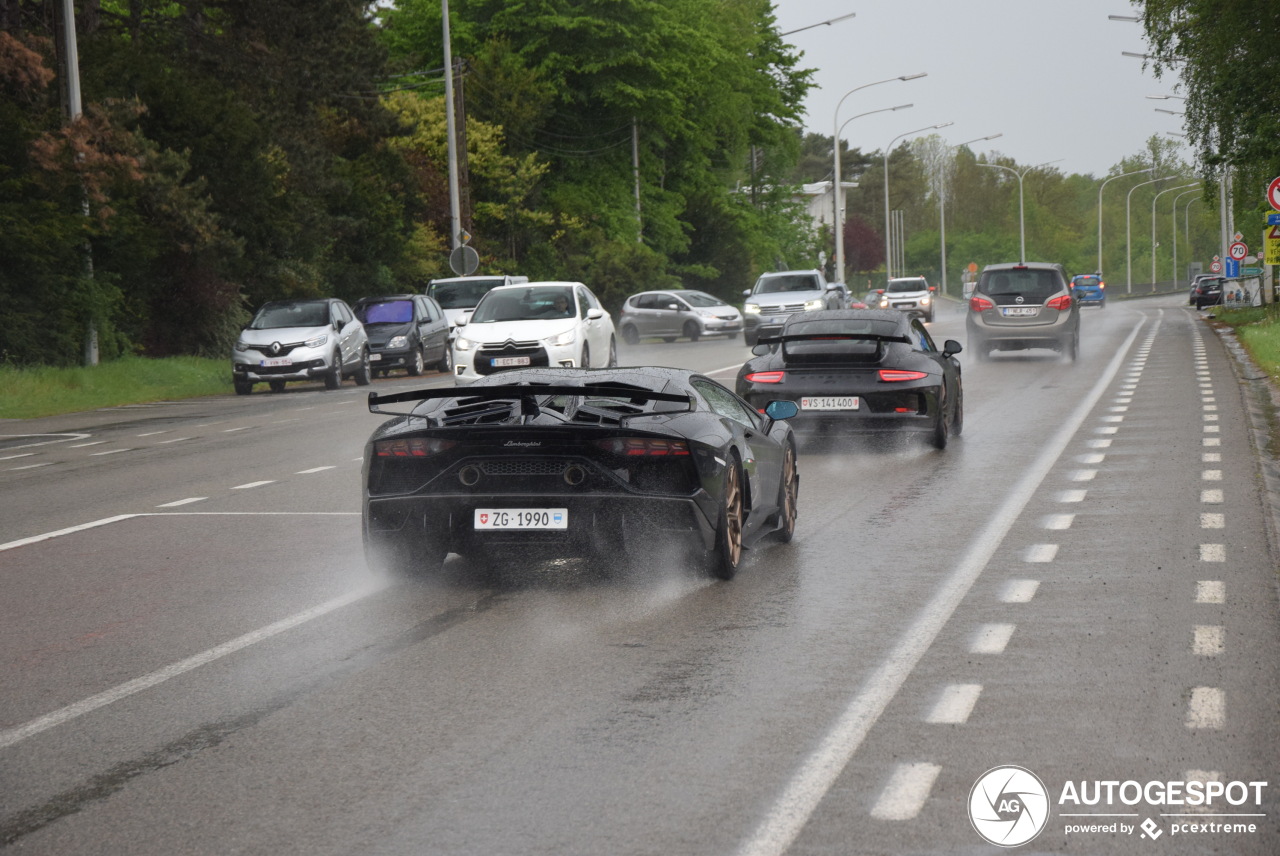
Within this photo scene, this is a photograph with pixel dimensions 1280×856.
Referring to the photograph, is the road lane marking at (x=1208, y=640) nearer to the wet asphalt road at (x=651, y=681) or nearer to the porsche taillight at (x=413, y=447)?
the wet asphalt road at (x=651, y=681)

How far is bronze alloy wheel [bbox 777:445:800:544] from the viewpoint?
35.8 feet

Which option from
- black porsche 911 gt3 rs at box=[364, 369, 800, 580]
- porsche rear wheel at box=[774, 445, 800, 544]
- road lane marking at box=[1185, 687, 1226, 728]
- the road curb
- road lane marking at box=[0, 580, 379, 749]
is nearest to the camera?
road lane marking at box=[1185, 687, 1226, 728]

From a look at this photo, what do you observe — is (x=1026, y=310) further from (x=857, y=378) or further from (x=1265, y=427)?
(x=857, y=378)

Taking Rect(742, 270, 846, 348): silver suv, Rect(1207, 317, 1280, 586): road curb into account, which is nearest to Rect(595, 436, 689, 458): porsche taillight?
Rect(1207, 317, 1280, 586): road curb

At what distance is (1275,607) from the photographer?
27.8 feet

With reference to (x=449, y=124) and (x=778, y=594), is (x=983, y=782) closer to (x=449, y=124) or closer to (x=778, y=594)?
(x=778, y=594)

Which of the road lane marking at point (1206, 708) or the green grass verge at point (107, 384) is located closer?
the road lane marking at point (1206, 708)

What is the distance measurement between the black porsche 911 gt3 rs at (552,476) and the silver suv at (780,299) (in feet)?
112

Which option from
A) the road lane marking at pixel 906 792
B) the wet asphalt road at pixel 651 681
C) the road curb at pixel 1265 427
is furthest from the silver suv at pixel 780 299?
the road lane marking at pixel 906 792

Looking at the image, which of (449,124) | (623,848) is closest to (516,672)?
(623,848)

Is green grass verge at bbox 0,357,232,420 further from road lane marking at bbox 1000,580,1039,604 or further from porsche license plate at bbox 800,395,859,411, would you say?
road lane marking at bbox 1000,580,1039,604

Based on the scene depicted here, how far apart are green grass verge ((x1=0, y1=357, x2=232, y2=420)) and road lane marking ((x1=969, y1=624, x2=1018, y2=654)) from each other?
21.4 metres

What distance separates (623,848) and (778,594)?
14.2ft

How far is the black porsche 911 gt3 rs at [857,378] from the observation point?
16500 millimetres
